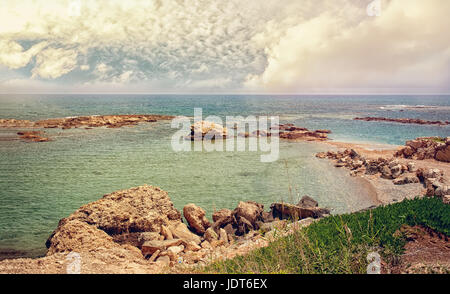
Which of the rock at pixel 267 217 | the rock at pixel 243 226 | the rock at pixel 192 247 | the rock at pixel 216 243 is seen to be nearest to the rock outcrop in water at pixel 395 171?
the rock at pixel 267 217

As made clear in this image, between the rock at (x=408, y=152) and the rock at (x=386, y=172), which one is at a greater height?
the rock at (x=408, y=152)

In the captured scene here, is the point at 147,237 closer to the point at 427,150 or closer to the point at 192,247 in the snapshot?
the point at 192,247

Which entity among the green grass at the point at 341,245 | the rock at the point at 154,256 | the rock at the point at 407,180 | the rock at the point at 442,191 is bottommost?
the rock at the point at 154,256

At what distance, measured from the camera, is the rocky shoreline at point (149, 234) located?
819 centimetres

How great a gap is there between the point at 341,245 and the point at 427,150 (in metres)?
23.3

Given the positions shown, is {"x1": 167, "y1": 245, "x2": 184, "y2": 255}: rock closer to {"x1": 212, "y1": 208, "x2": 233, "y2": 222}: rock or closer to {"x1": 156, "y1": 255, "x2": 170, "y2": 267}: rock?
{"x1": 156, "y1": 255, "x2": 170, "y2": 267}: rock

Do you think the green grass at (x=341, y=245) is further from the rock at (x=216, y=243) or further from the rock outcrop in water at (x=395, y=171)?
the rock outcrop in water at (x=395, y=171)

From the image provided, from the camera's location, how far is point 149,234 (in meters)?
10.8

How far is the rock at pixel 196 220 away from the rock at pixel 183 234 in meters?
0.42

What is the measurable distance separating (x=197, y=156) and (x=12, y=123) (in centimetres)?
4327

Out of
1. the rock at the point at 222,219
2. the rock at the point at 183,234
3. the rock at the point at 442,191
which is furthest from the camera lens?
the rock at the point at 222,219

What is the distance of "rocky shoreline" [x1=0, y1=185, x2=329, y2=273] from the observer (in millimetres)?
8188

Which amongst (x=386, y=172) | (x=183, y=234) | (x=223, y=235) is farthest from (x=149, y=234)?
(x=386, y=172)

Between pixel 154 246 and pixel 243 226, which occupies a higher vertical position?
pixel 154 246
